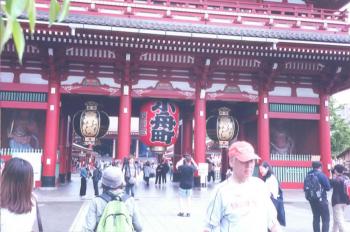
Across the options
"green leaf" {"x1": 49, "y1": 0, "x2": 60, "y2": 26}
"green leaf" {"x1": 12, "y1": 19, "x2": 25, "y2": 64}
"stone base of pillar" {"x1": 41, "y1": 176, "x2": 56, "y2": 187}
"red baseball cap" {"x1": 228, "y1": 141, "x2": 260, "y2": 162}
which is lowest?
"stone base of pillar" {"x1": 41, "y1": 176, "x2": 56, "y2": 187}

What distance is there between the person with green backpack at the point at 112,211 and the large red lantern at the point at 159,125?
493 inches

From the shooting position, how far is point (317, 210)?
7.69m

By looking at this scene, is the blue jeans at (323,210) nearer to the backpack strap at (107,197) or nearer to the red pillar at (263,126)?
the backpack strap at (107,197)

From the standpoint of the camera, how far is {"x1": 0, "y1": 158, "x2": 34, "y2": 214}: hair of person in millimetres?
3217

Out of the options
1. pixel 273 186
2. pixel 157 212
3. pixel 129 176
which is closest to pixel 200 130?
pixel 129 176

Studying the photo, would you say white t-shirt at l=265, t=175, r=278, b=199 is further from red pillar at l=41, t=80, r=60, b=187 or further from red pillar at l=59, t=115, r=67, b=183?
red pillar at l=59, t=115, r=67, b=183

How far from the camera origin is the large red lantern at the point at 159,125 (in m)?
16.3

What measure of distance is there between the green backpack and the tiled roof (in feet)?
36.6

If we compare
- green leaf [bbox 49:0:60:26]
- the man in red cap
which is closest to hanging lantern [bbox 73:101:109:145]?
the man in red cap

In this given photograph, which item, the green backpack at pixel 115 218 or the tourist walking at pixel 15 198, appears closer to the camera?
the tourist walking at pixel 15 198

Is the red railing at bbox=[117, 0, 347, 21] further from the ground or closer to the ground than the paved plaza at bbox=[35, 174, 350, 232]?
further from the ground

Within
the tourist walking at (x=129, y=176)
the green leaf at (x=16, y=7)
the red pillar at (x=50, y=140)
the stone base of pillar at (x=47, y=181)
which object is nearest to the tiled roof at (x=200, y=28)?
the red pillar at (x=50, y=140)

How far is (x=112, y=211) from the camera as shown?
3520 mm

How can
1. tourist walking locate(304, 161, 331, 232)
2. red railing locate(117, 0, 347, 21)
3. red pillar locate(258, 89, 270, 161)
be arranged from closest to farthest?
tourist walking locate(304, 161, 331, 232) → red pillar locate(258, 89, 270, 161) → red railing locate(117, 0, 347, 21)
